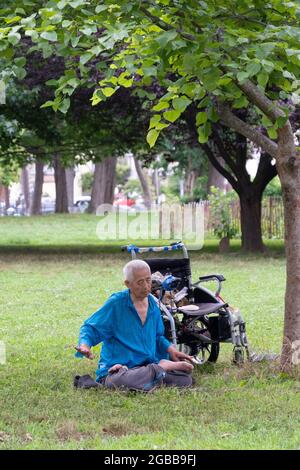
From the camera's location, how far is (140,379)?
305 inches

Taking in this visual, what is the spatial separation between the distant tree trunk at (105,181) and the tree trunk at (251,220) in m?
20.9

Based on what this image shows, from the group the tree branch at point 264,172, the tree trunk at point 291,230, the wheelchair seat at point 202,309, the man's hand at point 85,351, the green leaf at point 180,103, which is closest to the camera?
the green leaf at point 180,103

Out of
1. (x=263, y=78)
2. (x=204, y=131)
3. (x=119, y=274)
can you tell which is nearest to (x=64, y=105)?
(x=204, y=131)

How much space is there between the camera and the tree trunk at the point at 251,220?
24.4 m

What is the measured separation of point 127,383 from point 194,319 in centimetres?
137

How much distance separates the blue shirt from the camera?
25.8 feet

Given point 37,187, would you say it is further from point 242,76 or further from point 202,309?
point 242,76

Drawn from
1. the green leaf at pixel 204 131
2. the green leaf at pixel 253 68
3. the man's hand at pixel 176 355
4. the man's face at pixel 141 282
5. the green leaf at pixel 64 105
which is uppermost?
the green leaf at pixel 253 68

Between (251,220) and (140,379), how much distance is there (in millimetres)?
17001

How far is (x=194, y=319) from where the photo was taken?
8.90 m

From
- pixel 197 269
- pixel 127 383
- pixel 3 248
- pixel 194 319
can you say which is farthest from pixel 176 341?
pixel 3 248

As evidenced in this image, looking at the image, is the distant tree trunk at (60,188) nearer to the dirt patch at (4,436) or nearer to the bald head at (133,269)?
the bald head at (133,269)
